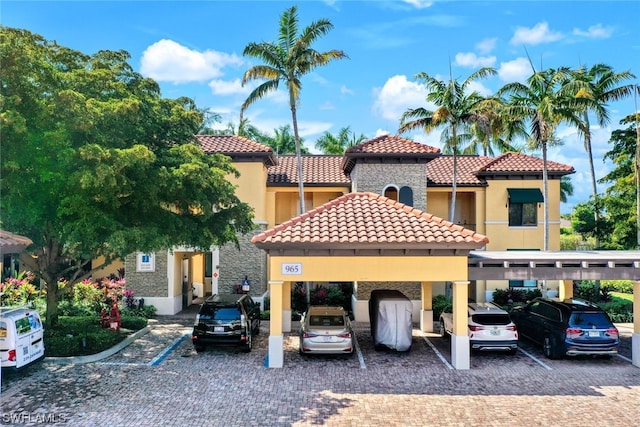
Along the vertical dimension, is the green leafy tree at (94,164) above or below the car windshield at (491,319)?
above

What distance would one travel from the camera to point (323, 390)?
10.9 m

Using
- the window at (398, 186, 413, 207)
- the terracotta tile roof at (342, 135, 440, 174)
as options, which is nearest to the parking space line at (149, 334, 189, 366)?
the terracotta tile roof at (342, 135, 440, 174)

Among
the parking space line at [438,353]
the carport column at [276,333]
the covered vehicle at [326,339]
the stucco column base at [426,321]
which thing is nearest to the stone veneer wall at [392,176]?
the stucco column base at [426,321]

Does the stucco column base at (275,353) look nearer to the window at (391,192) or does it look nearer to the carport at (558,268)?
the carport at (558,268)

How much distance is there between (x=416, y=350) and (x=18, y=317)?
11.4 metres

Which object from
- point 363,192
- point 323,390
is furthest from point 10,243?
point 363,192

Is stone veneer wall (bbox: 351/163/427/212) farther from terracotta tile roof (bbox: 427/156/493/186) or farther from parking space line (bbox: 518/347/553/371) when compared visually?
parking space line (bbox: 518/347/553/371)

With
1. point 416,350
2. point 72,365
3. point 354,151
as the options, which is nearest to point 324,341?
point 416,350

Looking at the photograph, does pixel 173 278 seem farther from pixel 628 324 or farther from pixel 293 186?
pixel 628 324

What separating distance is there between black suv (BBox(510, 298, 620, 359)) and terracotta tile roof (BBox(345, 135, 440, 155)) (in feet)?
29.4

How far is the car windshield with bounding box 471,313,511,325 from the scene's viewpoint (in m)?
13.9

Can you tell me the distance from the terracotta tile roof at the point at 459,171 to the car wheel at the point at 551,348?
37.1 feet

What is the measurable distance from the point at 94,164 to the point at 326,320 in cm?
791

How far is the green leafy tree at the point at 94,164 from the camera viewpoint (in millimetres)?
11117
